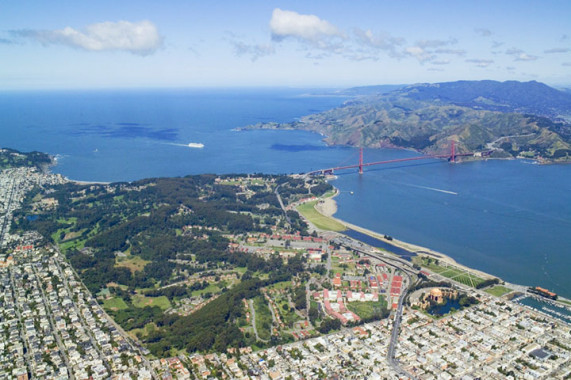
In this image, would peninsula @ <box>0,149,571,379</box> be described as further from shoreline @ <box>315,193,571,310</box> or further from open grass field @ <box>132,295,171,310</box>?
shoreline @ <box>315,193,571,310</box>

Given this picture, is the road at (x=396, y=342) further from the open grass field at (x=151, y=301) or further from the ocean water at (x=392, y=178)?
the open grass field at (x=151, y=301)

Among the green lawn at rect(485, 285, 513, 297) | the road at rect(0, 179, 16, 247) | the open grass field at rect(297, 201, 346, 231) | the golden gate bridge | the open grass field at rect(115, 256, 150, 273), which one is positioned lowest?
the green lawn at rect(485, 285, 513, 297)

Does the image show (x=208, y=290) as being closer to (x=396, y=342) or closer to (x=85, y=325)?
(x=85, y=325)

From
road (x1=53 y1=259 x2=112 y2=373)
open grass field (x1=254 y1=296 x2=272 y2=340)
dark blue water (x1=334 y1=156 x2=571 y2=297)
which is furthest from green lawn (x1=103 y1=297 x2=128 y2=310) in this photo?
dark blue water (x1=334 y1=156 x2=571 y2=297)

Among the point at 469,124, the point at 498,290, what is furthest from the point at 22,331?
the point at 469,124

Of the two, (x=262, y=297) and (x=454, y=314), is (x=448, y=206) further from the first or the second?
(x=262, y=297)

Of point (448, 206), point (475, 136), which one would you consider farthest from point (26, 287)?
point (475, 136)

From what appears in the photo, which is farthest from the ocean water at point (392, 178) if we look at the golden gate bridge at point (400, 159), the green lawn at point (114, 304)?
the green lawn at point (114, 304)

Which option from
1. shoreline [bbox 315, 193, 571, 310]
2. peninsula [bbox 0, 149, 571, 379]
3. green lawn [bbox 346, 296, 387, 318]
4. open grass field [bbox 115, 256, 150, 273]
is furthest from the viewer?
open grass field [bbox 115, 256, 150, 273]
